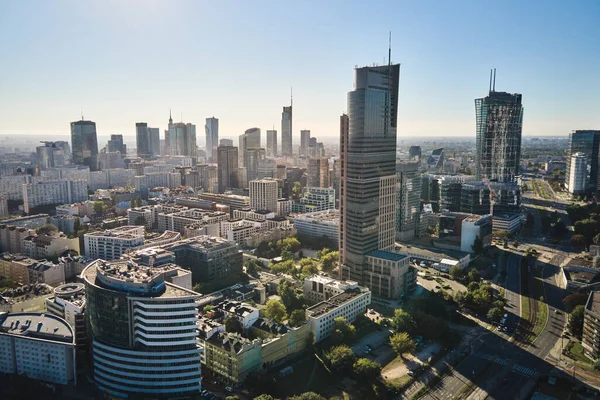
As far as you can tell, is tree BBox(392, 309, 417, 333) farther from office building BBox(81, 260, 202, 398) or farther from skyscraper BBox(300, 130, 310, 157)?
skyscraper BBox(300, 130, 310, 157)

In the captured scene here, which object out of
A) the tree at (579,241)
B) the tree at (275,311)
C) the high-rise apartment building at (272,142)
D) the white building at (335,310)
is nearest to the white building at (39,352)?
the tree at (275,311)

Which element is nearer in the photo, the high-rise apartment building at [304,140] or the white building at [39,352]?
the white building at [39,352]

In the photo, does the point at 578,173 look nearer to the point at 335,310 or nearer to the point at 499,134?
the point at 499,134

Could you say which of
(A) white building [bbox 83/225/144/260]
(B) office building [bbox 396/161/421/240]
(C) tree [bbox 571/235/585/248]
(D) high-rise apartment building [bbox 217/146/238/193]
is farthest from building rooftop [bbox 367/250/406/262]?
(D) high-rise apartment building [bbox 217/146/238/193]

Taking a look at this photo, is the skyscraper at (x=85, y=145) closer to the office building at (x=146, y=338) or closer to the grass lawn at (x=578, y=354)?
the office building at (x=146, y=338)

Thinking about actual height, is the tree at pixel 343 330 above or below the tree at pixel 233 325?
below


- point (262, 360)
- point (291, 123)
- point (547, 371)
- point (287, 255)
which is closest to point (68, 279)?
point (287, 255)
